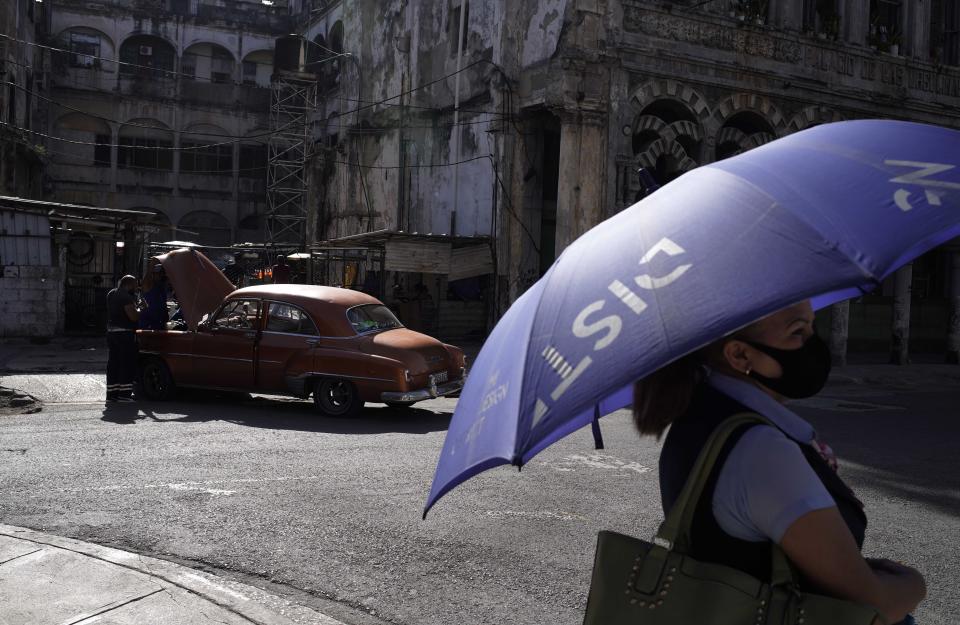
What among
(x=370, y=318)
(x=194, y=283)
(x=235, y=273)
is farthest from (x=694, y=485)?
(x=235, y=273)

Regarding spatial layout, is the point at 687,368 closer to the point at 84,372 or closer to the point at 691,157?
the point at 84,372

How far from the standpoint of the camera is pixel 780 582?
186 centimetres

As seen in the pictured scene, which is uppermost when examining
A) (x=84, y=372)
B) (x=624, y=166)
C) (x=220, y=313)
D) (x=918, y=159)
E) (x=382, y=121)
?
(x=382, y=121)

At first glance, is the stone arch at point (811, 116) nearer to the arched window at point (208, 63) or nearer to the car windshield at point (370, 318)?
the car windshield at point (370, 318)

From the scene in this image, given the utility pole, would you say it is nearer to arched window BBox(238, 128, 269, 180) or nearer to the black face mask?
the black face mask

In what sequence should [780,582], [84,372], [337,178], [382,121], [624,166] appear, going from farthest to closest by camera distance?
[337,178] < [382,121] < [624,166] < [84,372] < [780,582]

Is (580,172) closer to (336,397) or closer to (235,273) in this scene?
(336,397)

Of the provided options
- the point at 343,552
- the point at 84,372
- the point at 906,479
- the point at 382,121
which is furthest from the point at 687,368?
the point at 382,121

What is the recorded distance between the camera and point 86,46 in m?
49.2

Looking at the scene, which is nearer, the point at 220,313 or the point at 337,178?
the point at 220,313

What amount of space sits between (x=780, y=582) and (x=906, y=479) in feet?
24.2

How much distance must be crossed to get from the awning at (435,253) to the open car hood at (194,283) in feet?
27.9

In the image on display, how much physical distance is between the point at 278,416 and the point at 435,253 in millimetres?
12286

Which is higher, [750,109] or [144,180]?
[144,180]
